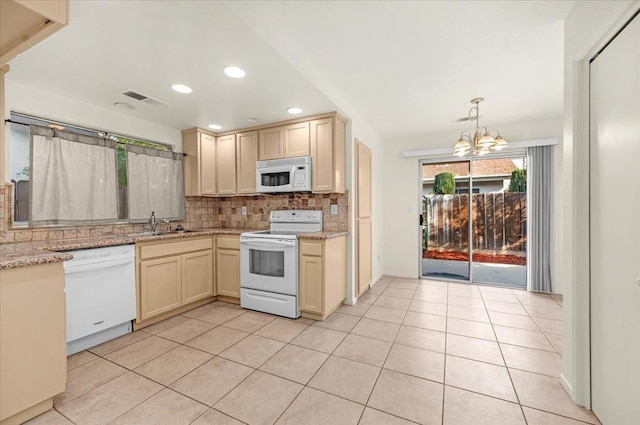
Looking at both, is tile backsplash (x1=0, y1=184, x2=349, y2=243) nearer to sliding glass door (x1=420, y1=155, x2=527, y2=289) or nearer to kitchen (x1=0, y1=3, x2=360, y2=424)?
kitchen (x1=0, y1=3, x2=360, y2=424)

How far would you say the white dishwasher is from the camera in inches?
87.3

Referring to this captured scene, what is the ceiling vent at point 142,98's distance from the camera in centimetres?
261

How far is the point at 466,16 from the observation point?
1785 mm

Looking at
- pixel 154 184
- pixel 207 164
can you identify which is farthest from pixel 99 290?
pixel 207 164

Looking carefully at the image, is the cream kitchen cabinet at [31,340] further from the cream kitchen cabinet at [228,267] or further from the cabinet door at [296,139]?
the cabinet door at [296,139]

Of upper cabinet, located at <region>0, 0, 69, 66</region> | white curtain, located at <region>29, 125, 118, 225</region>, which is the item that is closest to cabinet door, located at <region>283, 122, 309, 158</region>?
white curtain, located at <region>29, 125, 118, 225</region>

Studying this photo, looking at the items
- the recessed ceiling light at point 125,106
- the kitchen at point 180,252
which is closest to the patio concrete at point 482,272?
the kitchen at point 180,252

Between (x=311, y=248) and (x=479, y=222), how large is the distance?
322 centimetres

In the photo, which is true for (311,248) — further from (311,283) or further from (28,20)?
(28,20)

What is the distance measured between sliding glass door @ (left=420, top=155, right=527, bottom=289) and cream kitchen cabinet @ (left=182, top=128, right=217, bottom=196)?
11.2 feet

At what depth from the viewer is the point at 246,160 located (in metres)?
3.71

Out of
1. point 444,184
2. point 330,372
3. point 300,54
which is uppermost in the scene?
point 300,54

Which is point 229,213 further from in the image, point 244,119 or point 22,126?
point 22,126

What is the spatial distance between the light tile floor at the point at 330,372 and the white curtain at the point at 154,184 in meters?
1.36
